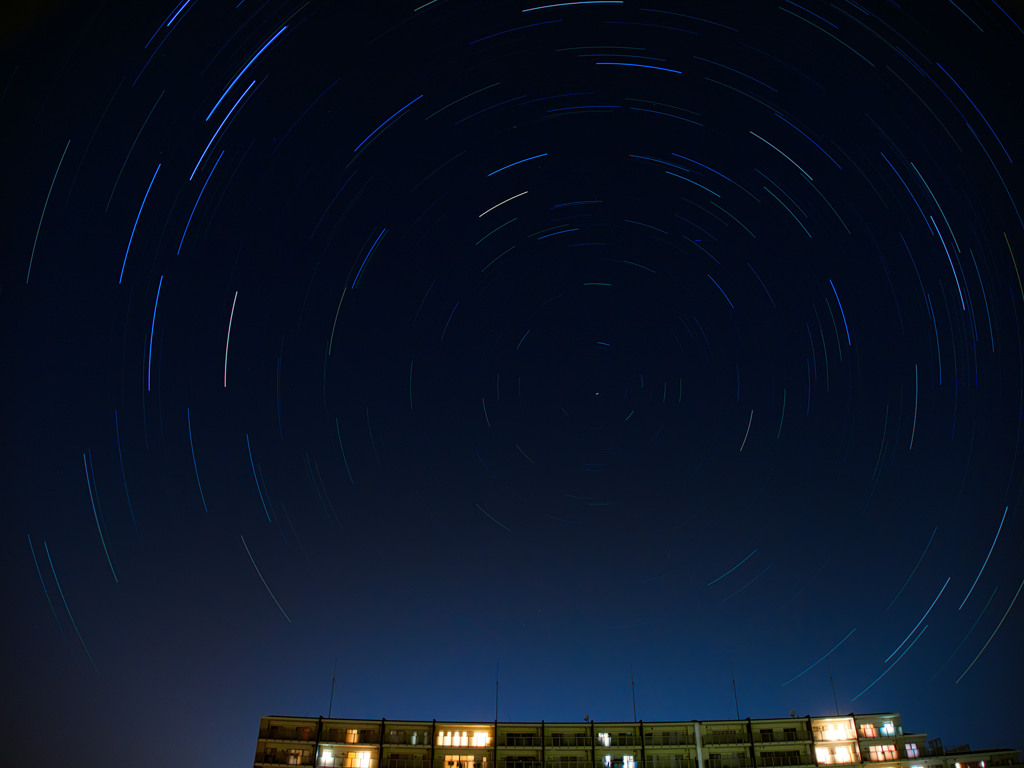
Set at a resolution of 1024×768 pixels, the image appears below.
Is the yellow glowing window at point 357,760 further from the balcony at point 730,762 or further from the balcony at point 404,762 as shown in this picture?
the balcony at point 730,762

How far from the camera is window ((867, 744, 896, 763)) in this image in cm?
5231

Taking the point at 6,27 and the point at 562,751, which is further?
the point at 562,751

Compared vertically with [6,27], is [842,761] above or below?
below

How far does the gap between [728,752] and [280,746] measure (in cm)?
3697

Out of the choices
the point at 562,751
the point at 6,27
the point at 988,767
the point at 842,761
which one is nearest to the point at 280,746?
the point at 562,751

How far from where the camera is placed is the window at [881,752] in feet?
172

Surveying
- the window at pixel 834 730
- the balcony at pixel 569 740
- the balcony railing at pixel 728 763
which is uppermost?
the window at pixel 834 730

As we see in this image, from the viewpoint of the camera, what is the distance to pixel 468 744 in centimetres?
5438

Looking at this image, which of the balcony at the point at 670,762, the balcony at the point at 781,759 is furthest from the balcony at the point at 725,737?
the balcony at the point at 670,762

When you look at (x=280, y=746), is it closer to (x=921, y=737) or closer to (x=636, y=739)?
(x=636, y=739)

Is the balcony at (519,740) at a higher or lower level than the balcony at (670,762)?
higher

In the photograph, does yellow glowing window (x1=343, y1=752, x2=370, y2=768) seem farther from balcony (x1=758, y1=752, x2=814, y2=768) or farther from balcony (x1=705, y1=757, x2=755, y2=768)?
balcony (x1=758, y1=752, x2=814, y2=768)

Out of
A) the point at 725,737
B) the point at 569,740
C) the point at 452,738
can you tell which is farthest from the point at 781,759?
the point at 452,738

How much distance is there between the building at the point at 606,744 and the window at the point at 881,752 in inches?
3.2
